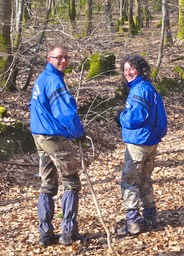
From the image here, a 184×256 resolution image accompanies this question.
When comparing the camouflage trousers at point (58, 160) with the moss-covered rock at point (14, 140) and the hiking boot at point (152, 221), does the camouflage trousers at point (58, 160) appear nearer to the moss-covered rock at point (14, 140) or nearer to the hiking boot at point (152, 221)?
the hiking boot at point (152, 221)

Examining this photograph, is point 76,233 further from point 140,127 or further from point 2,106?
point 2,106

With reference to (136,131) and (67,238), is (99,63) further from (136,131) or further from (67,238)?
(67,238)

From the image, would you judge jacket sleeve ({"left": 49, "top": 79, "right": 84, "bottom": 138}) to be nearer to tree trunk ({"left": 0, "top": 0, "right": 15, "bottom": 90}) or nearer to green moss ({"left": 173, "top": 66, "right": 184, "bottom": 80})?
tree trunk ({"left": 0, "top": 0, "right": 15, "bottom": 90})

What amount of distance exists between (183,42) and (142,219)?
55.3ft

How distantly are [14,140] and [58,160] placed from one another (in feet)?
13.8

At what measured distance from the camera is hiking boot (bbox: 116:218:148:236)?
17.1ft

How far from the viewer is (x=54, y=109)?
15.2ft

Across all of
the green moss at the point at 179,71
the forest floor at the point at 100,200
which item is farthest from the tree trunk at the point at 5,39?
the green moss at the point at 179,71

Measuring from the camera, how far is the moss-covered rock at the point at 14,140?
28.2ft

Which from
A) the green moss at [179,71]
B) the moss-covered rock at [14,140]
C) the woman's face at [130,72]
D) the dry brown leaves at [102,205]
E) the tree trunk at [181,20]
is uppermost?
the tree trunk at [181,20]

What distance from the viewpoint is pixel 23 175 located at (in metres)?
8.14

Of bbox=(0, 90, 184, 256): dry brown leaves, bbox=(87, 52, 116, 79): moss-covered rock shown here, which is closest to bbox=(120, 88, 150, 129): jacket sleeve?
bbox=(0, 90, 184, 256): dry brown leaves

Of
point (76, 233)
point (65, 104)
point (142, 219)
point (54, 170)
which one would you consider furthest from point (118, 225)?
point (65, 104)

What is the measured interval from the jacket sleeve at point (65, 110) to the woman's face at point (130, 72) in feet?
2.75
